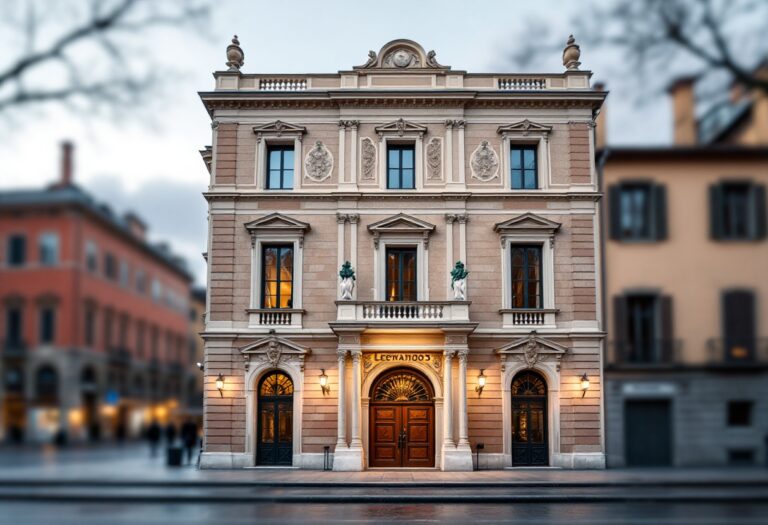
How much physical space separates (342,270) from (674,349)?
18.2 m

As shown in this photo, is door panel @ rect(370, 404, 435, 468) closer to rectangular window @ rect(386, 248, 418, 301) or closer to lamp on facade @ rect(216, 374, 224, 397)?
rectangular window @ rect(386, 248, 418, 301)

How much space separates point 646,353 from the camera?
14023mm

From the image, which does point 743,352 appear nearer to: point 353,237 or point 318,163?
point 353,237

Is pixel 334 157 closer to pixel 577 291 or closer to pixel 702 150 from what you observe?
pixel 577 291

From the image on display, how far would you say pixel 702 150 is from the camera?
8336 mm

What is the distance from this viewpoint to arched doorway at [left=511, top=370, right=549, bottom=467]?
88.9 ft

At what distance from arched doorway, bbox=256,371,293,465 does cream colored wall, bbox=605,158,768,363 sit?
19604mm

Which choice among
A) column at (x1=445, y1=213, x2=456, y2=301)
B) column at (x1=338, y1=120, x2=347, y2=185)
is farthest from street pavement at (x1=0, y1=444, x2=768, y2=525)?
column at (x1=338, y1=120, x2=347, y2=185)

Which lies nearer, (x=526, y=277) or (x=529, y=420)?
(x=529, y=420)

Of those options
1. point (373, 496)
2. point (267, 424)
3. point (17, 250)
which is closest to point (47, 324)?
point (17, 250)

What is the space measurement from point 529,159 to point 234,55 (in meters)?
12.2

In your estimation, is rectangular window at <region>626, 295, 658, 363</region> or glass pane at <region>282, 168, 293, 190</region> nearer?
rectangular window at <region>626, 295, 658, 363</region>

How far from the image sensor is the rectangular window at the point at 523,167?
2862 centimetres

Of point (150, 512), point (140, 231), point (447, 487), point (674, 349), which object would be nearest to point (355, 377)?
point (447, 487)
